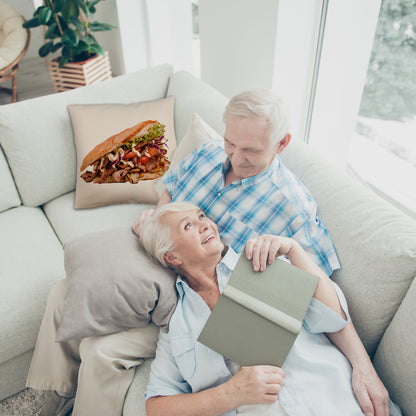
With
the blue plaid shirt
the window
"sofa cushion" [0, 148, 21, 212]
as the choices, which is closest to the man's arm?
the blue plaid shirt

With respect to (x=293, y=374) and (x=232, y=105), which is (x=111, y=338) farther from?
(x=232, y=105)

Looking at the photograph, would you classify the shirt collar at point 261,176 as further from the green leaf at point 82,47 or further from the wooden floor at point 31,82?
the wooden floor at point 31,82

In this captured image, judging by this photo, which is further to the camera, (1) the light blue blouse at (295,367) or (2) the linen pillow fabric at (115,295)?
(2) the linen pillow fabric at (115,295)

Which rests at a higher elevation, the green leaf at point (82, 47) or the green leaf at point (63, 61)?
the green leaf at point (82, 47)

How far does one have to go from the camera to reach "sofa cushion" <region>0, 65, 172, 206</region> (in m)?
1.58

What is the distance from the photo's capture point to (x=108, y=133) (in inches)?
61.2

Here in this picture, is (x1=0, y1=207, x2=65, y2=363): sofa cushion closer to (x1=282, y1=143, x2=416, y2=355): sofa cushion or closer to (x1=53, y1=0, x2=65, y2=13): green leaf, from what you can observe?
(x1=282, y1=143, x2=416, y2=355): sofa cushion

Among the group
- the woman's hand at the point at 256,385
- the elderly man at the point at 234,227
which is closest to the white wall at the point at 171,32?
the elderly man at the point at 234,227

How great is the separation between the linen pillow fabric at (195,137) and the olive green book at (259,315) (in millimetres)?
743

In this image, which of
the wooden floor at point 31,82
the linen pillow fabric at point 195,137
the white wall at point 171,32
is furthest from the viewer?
the wooden floor at point 31,82

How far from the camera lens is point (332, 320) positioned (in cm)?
92

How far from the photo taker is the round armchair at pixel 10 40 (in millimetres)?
3066

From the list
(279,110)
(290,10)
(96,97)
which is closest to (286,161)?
(279,110)

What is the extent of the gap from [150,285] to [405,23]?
4.96 feet
